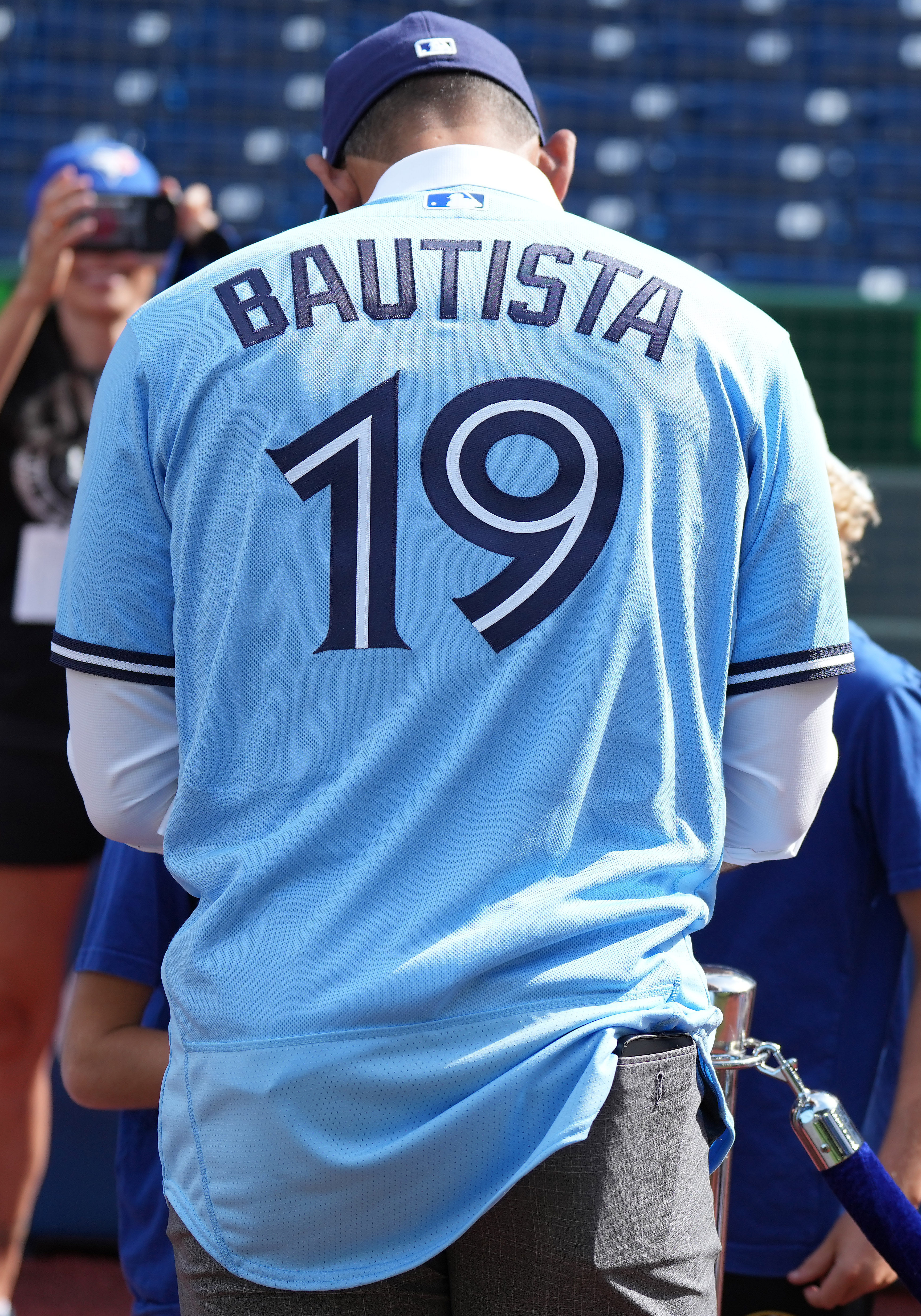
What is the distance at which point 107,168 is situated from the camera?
9.11 feet

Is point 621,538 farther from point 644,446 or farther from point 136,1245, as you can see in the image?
point 136,1245

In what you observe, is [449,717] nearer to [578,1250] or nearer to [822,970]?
[578,1250]

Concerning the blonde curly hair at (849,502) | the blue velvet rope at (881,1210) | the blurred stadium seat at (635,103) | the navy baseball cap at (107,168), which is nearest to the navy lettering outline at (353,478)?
the blue velvet rope at (881,1210)

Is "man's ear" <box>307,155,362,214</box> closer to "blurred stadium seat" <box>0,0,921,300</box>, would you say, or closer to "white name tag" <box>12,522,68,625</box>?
"white name tag" <box>12,522,68,625</box>

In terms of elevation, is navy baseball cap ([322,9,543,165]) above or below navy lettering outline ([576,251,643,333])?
above

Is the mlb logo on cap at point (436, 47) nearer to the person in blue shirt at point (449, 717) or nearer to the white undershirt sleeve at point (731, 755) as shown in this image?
the person in blue shirt at point (449, 717)

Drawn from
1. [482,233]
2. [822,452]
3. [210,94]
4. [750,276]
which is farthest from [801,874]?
[210,94]

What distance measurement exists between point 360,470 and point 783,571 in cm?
28

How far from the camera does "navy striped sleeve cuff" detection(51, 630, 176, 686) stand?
3.19ft

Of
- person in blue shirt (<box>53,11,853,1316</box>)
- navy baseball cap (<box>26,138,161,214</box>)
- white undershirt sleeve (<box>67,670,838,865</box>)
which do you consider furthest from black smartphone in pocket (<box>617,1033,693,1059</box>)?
navy baseball cap (<box>26,138,161,214</box>)

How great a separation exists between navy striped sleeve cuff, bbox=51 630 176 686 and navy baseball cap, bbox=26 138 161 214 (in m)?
1.85

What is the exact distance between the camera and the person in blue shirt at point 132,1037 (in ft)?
4.15

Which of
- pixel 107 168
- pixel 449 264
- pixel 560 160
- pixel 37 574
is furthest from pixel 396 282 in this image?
pixel 107 168

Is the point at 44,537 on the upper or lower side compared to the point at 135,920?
upper
